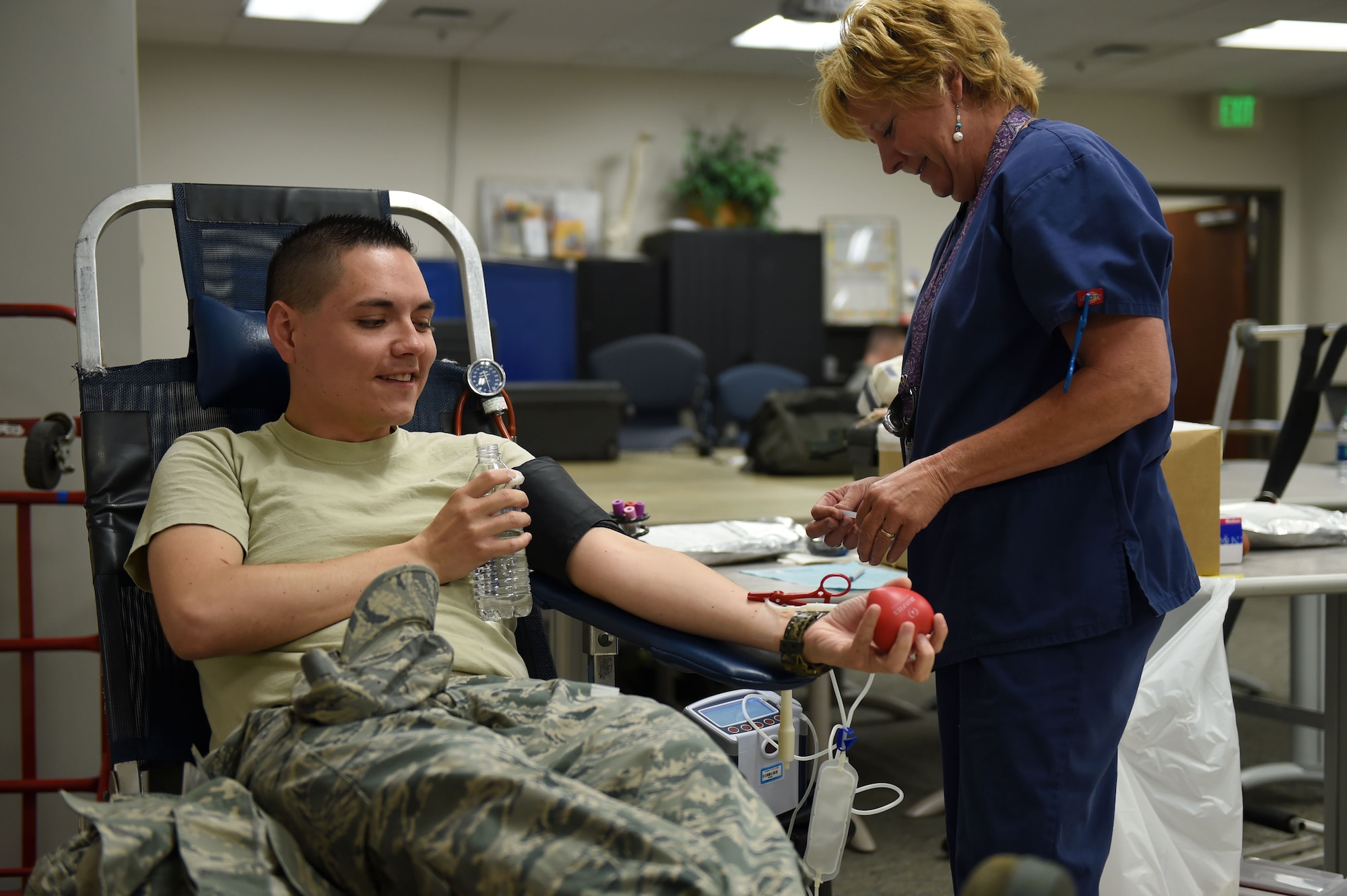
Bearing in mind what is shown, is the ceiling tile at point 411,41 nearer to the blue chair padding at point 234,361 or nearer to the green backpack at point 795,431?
the green backpack at point 795,431

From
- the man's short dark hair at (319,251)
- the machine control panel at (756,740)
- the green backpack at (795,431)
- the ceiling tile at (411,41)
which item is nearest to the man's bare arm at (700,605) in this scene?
the machine control panel at (756,740)

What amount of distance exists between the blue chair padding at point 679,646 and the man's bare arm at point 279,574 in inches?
5.2

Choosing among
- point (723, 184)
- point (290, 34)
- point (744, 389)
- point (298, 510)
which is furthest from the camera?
point (723, 184)

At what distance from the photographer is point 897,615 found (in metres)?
1.08

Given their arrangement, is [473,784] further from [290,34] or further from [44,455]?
[290,34]

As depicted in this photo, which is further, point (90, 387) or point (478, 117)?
point (478, 117)

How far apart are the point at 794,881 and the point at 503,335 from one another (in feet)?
14.7

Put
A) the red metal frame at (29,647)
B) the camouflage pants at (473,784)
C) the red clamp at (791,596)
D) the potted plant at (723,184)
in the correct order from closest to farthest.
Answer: the camouflage pants at (473,784)
the red clamp at (791,596)
the red metal frame at (29,647)
the potted plant at (723,184)

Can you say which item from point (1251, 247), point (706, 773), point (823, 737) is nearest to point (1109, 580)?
point (706, 773)

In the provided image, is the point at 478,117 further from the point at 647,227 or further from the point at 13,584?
the point at 13,584

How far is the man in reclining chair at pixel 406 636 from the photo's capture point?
868 mm

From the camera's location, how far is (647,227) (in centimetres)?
Answer: 670

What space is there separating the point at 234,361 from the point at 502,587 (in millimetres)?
468

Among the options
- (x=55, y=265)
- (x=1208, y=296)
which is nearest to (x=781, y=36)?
(x=1208, y=296)
